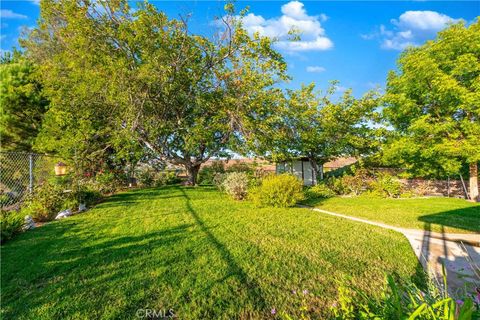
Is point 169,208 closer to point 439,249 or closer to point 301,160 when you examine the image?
point 439,249

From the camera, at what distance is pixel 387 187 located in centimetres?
1189

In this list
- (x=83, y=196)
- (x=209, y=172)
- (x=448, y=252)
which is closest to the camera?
(x=448, y=252)

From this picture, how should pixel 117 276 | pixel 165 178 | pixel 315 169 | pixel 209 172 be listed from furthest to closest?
pixel 209 172, pixel 315 169, pixel 165 178, pixel 117 276

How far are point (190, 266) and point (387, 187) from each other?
1213 cm

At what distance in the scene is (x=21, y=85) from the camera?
14.2 meters

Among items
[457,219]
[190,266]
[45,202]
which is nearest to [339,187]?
[457,219]

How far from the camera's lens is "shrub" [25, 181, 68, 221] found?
20.3ft

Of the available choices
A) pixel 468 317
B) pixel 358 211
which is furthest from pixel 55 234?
pixel 358 211

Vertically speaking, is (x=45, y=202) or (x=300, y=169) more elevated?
(x=300, y=169)

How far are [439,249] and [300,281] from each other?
3331mm

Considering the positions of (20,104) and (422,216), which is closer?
(422,216)

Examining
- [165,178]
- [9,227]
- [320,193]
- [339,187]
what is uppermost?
[165,178]

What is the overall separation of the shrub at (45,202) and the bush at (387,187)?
1383 centimetres

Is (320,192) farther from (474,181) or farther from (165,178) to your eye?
(165,178)
